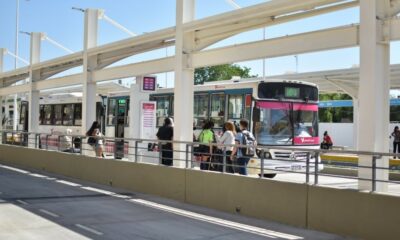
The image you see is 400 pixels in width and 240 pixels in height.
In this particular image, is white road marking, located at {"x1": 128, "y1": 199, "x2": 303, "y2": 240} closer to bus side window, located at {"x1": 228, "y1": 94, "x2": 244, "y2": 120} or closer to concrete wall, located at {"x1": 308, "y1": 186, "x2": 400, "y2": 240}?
concrete wall, located at {"x1": 308, "y1": 186, "x2": 400, "y2": 240}

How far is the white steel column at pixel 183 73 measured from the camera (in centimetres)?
1470

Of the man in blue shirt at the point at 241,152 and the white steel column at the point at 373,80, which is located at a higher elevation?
the white steel column at the point at 373,80

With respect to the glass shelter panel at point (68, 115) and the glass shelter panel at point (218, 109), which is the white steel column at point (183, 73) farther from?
the glass shelter panel at point (68, 115)

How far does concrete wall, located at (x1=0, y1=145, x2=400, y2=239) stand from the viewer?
8.53 meters

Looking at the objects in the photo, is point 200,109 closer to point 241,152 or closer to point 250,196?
point 241,152

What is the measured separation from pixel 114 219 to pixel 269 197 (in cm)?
296

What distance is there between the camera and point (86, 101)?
19.9m

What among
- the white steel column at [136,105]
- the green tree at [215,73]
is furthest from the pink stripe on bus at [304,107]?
the green tree at [215,73]

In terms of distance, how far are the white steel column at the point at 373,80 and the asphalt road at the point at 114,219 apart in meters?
1.88

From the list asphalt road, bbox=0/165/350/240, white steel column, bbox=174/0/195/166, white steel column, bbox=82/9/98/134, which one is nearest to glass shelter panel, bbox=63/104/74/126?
white steel column, bbox=82/9/98/134

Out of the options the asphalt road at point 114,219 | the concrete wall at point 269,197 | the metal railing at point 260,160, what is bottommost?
the asphalt road at point 114,219

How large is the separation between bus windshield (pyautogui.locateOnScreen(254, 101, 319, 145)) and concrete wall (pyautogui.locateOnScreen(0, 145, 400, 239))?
4105mm

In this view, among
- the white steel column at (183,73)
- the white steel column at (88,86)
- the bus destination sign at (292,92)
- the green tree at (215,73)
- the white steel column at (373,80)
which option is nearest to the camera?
the white steel column at (373,80)

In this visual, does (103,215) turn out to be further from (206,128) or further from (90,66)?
(90,66)
